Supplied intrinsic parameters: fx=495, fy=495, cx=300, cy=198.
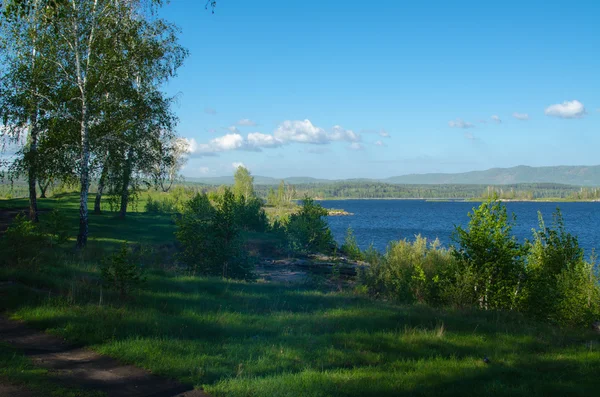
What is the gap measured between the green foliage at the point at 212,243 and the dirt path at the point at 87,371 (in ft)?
29.4

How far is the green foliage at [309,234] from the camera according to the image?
33.9 meters

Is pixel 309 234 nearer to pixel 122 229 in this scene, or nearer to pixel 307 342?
pixel 122 229

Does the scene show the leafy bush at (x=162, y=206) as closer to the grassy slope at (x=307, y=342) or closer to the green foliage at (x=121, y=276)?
the green foliage at (x=121, y=276)

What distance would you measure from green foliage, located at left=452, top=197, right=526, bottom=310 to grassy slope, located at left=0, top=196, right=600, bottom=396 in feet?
5.90

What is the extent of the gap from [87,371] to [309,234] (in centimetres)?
2874

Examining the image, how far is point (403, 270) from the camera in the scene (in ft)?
65.9

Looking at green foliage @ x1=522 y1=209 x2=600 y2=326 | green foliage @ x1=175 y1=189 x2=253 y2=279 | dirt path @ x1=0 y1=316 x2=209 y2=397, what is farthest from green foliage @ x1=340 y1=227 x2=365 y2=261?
dirt path @ x1=0 y1=316 x2=209 y2=397

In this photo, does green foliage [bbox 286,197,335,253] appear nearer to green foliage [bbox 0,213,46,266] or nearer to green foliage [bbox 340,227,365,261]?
green foliage [bbox 340,227,365,261]

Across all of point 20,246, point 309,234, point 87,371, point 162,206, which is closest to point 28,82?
point 20,246

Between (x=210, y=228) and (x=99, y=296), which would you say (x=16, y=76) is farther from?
(x=99, y=296)

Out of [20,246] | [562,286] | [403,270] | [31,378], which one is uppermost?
[20,246]

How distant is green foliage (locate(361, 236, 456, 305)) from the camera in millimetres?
17375

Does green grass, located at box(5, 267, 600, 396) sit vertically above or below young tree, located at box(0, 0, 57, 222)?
below

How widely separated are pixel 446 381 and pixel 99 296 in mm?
7090
